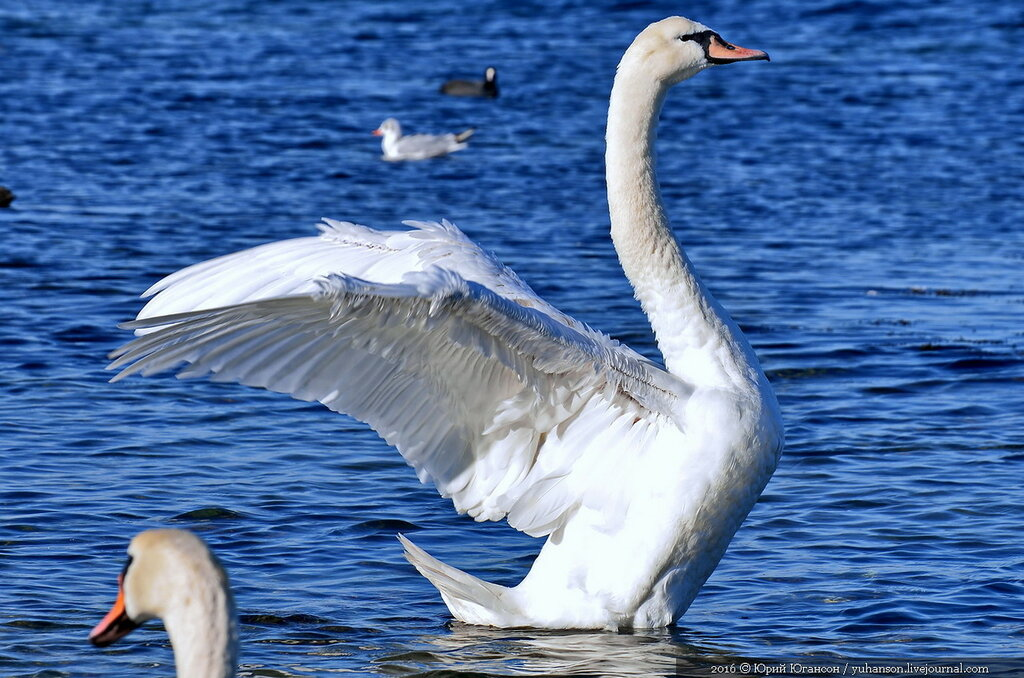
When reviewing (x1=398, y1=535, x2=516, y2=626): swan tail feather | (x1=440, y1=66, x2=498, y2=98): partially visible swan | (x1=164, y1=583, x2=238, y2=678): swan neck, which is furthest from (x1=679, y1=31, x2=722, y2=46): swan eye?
(x1=440, y1=66, x2=498, y2=98): partially visible swan

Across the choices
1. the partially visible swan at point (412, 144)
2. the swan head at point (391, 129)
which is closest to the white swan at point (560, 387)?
the partially visible swan at point (412, 144)

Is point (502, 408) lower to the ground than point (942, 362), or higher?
higher

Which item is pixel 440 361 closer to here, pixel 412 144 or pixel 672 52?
pixel 672 52

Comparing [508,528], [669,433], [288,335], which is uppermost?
[288,335]

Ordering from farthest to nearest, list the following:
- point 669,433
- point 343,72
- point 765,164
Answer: point 343,72
point 765,164
point 669,433

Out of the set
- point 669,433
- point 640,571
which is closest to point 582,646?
point 640,571

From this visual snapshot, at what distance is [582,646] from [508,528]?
5.42 ft

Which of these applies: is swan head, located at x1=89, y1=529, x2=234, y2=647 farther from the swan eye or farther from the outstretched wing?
the swan eye

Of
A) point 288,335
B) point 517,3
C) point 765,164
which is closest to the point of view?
point 288,335

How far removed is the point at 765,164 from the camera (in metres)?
16.6

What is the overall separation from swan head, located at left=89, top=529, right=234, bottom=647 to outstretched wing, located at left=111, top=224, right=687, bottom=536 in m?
0.98

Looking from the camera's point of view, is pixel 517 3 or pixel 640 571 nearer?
pixel 640 571

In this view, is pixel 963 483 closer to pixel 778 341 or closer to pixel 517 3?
pixel 778 341

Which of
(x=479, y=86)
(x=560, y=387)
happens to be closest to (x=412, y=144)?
(x=479, y=86)
